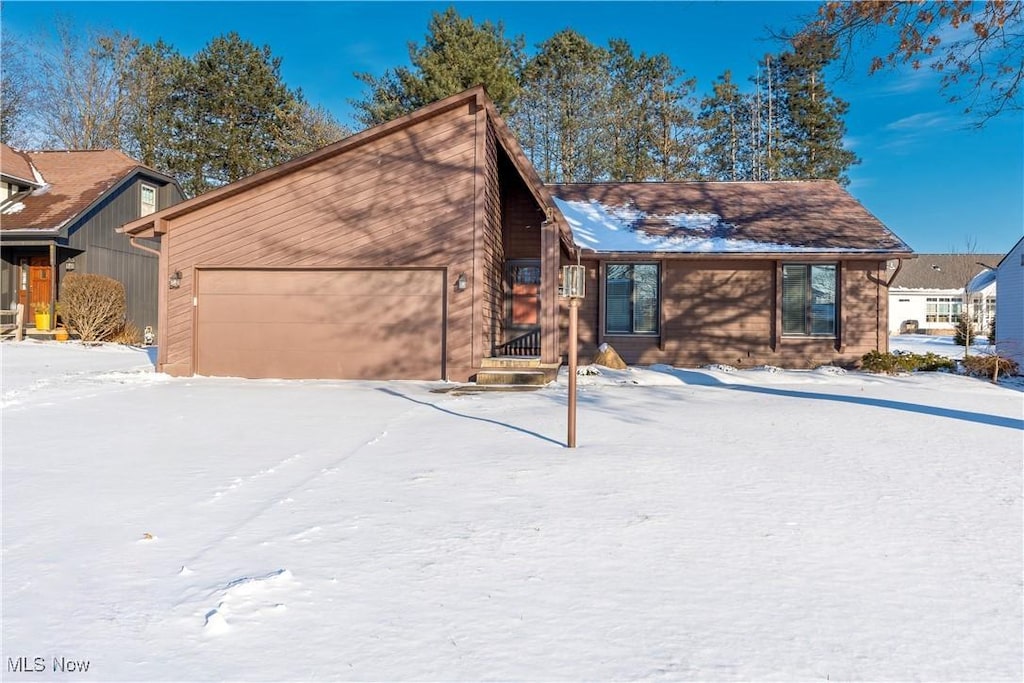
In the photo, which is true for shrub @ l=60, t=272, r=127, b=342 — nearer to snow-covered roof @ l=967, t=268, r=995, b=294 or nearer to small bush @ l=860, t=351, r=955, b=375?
small bush @ l=860, t=351, r=955, b=375

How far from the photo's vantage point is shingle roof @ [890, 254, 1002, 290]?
130ft

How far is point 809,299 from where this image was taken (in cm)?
1399

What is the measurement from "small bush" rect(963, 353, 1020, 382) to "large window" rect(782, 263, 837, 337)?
255 centimetres

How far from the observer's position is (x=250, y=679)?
213cm

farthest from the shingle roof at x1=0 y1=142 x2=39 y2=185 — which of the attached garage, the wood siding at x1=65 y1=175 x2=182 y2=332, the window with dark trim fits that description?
the attached garage

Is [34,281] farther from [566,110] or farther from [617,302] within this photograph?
[566,110]

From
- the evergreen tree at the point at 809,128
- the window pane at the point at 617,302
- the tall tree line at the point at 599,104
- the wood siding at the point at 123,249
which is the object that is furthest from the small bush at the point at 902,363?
the wood siding at the point at 123,249

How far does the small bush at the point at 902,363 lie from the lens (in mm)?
12867

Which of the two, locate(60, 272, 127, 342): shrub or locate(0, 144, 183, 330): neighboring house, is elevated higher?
locate(0, 144, 183, 330): neighboring house

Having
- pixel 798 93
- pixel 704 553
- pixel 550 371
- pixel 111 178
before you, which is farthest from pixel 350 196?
pixel 798 93

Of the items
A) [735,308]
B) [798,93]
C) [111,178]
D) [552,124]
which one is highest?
[798,93]

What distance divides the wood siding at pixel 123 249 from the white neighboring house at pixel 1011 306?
24.4 meters

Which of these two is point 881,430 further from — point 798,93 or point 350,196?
point 798,93

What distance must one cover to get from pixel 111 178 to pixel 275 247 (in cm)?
1360
